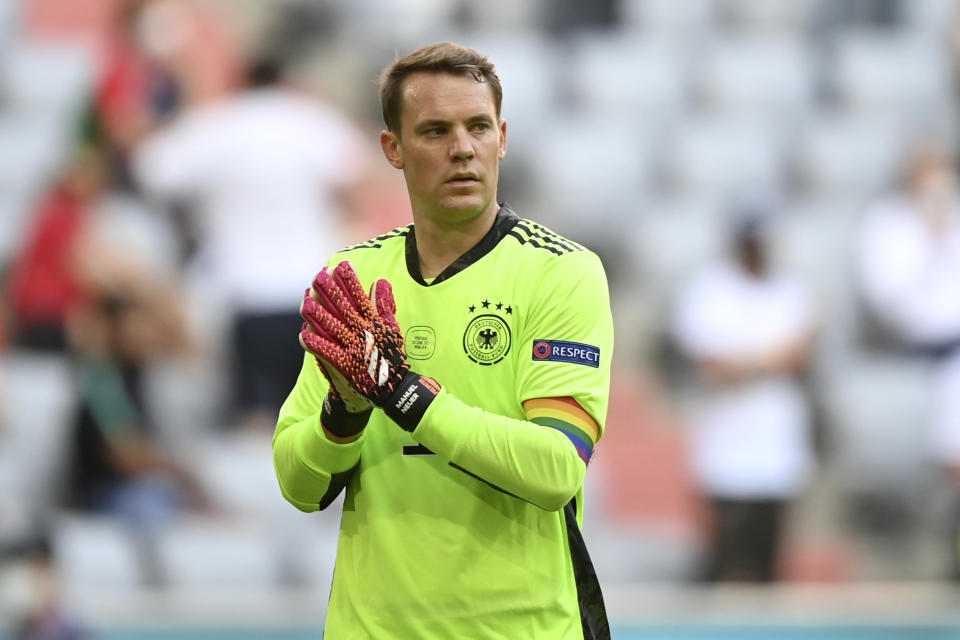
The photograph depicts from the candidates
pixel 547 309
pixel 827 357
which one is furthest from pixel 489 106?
pixel 827 357

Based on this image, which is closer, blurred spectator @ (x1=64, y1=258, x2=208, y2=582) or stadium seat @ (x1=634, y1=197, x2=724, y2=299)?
blurred spectator @ (x1=64, y1=258, x2=208, y2=582)

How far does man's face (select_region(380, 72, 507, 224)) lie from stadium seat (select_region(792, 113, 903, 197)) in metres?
5.55

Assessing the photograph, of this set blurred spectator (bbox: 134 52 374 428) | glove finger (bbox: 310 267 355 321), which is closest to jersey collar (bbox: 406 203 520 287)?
glove finger (bbox: 310 267 355 321)

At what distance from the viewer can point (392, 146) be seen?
2639 millimetres

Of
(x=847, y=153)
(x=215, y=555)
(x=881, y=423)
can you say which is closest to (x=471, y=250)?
(x=215, y=555)

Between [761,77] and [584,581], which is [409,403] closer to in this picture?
[584,581]

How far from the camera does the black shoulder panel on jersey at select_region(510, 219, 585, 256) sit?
8.33 feet

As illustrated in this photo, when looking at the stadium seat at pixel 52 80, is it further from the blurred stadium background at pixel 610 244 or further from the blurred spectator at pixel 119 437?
the blurred spectator at pixel 119 437

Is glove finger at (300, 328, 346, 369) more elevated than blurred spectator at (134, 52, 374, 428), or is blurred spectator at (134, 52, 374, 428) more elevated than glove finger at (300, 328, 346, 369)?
blurred spectator at (134, 52, 374, 428)

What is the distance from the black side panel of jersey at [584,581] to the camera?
2564 millimetres

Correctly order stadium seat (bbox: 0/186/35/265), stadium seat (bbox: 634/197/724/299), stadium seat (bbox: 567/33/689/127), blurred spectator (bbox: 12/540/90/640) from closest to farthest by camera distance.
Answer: blurred spectator (bbox: 12/540/90/640)
stadium seat (bbox: 0/186/35/265)
stadium seat (bbox: 634/197/724/299)
stadium seat (bbox: 567/33/689/127)

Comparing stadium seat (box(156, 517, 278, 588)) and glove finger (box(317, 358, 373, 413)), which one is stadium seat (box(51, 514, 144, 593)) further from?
glove finger (box(317, 358, 373, 413))

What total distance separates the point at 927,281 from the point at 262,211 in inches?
132

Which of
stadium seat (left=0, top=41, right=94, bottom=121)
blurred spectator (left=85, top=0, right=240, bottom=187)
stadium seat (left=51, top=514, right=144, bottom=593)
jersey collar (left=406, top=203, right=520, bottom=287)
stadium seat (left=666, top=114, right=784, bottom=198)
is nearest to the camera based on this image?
jersey collar (left=406, top=203, right=520, bottom=287)
